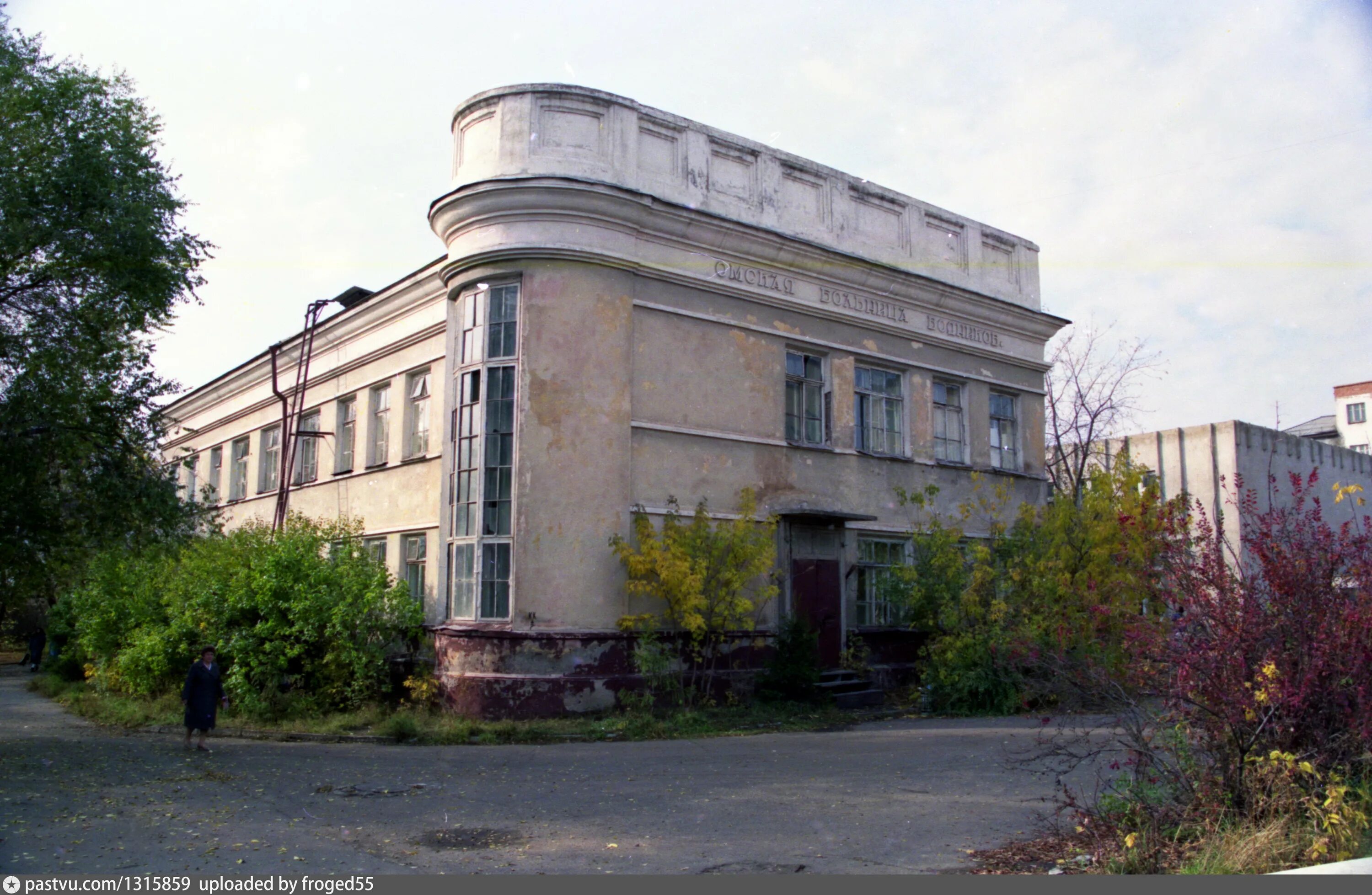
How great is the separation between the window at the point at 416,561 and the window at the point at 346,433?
3768 mm

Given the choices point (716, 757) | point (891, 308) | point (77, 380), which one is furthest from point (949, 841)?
point (891, 308)

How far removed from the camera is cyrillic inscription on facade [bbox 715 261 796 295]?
1855 cm

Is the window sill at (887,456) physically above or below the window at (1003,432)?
below

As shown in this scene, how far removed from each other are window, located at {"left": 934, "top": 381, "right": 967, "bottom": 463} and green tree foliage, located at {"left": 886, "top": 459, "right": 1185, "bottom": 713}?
3.25ft

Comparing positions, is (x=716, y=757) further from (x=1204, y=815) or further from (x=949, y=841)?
(x=1204, y=815)

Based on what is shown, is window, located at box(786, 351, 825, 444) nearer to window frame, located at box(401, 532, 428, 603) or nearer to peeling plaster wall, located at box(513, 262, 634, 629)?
peeling plaster wall, located at box(513, 262, 634, 629)

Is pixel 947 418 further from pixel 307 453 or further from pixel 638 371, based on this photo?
pixel 307 453

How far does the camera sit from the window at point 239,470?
98.2 ft

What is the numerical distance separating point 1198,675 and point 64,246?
14229mm

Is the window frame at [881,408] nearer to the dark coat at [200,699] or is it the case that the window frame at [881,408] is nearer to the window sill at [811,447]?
the window sill at [811,447]

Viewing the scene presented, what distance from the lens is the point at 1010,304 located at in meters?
23.1

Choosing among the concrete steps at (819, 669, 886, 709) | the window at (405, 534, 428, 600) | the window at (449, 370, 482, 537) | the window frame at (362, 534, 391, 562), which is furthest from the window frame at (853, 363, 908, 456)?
the window frame at (362, 534, 391, 562)

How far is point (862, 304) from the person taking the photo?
20578 millimetres

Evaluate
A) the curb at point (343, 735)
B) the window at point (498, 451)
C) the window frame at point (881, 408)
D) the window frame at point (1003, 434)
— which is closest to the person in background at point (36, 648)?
the curb at point (343, 735)
